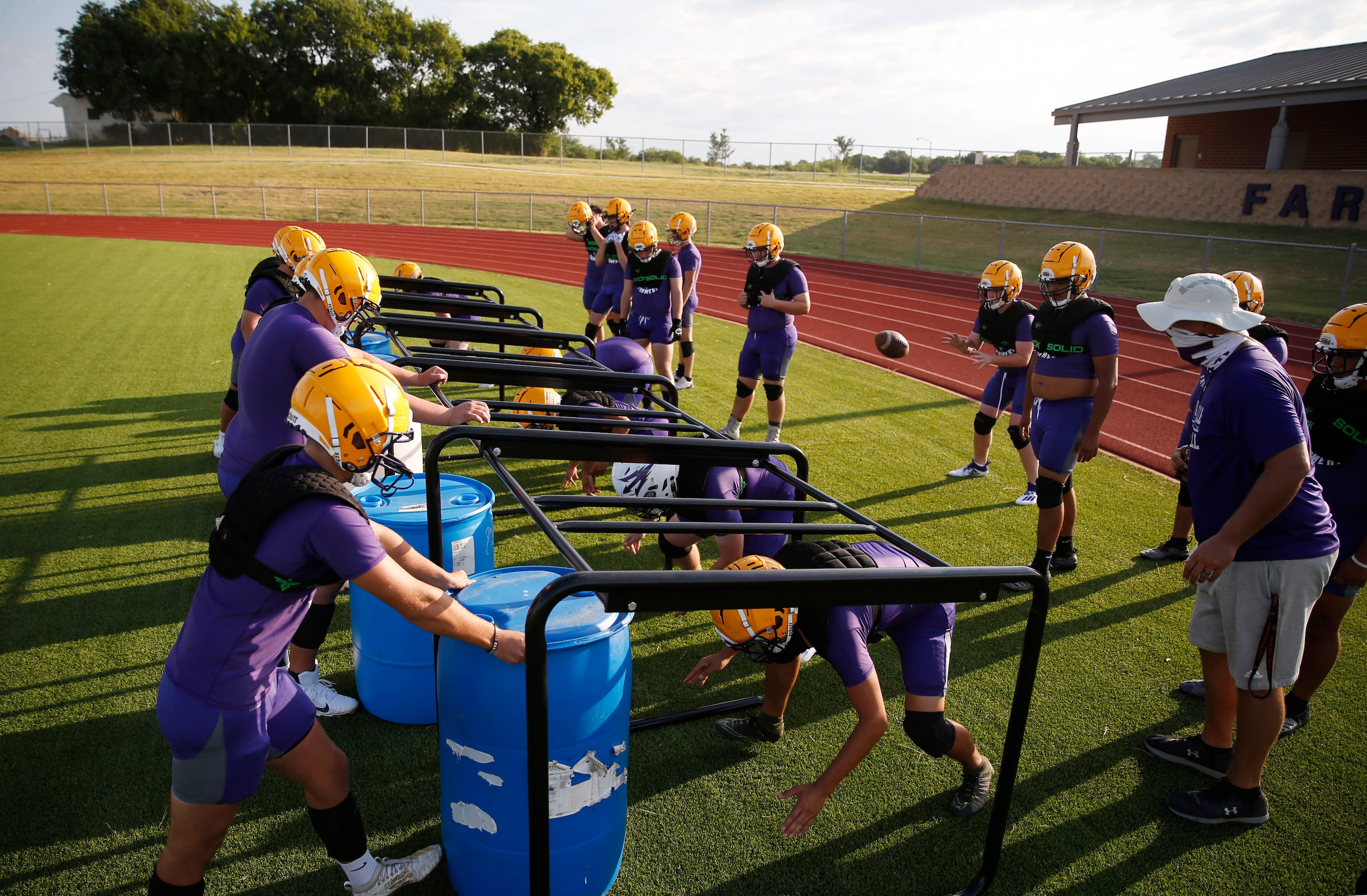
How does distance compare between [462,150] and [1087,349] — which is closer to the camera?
[1087,349]

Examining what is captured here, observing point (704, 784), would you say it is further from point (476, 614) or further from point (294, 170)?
point (294, 170)

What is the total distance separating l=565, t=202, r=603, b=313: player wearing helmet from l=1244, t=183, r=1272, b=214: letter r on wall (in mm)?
22112

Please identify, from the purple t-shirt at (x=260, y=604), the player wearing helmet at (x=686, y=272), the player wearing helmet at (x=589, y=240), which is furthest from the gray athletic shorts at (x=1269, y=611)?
the player wearing helmet at (x=589, y=240)

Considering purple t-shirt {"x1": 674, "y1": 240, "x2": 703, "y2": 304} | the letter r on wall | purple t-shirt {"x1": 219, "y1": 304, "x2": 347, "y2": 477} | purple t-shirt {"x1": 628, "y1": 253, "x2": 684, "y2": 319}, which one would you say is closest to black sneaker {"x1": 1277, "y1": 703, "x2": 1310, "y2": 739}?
purple t-shirt {"x1": 219, "y1": 304, "x2": 347, "y2": 477}

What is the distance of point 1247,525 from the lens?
3.15 meters

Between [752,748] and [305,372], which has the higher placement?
[305,372]

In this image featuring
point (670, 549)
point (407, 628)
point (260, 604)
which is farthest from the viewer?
point (670, 549)

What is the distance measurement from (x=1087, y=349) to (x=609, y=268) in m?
6.71

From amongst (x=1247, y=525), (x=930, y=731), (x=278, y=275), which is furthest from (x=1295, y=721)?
(x=278, y=275)

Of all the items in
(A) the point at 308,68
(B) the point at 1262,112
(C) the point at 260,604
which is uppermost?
(A) the point at 308,68

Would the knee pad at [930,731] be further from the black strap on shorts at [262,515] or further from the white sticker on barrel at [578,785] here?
the black strap on shorts at [262,515]

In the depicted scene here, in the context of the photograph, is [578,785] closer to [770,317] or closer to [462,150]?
[770,317]

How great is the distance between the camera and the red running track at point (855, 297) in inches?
426

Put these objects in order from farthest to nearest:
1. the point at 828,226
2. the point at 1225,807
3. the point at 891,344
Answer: the point at 828,226
the point at 891,344
the point at 1225,807
